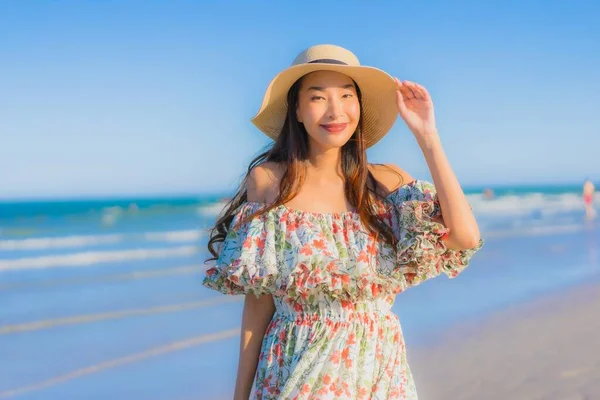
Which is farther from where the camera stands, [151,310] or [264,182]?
[151,310]

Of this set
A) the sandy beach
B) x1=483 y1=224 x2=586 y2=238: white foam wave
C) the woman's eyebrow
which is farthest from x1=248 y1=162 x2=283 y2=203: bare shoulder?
x1=483 y1=224 x2=586 y2=238: white foam wave

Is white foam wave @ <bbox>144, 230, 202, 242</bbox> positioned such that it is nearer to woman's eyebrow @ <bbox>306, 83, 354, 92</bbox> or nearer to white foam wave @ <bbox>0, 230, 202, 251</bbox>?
white foam wave @ <bbox>0, 230, 202, 251</bbox>

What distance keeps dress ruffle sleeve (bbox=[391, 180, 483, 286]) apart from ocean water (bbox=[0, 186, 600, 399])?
241 centimetres

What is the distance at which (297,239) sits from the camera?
8.50 ft

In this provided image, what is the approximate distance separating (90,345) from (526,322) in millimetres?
4152

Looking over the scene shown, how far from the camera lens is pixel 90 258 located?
15.0m

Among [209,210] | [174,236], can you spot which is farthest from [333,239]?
[209,210]

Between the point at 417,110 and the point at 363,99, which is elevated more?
the point at 363,99

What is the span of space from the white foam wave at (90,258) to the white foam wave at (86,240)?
252cm

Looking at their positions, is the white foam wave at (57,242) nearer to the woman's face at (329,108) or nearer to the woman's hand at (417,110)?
the woman's face at (329,108)

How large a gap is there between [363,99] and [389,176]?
31cm

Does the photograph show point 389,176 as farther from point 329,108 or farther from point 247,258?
point 247,258

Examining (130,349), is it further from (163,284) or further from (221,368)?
(163,284)

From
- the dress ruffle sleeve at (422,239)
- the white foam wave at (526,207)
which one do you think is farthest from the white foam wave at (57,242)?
the dress ruffle sleeve at (422,239)
